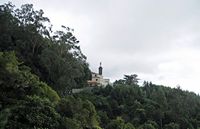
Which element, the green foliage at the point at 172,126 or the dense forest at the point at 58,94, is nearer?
the dense forest at the point at 58,94

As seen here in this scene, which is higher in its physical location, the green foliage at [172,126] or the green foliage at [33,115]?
the green foliage at [172,126]

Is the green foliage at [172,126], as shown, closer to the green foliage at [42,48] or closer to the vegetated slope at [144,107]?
the vegetated slope at [144,107]

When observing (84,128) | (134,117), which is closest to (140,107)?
(134,117)

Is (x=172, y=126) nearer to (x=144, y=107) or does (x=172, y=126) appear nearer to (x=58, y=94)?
(x=144, y=107)

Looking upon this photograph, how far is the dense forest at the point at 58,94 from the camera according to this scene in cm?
2459

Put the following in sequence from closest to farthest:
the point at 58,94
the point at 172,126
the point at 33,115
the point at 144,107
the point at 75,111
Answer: the point at 33,115 < the point at 75,111 < the point at 58,94 < the point at 172,126 < the point at 144,107

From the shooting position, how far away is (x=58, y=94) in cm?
3688

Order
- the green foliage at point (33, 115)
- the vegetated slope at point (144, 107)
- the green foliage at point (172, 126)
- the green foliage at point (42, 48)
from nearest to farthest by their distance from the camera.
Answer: the green foliage at point (33, 115), the green foliage at point (42, 48), the green foliage at point (172, 126), the vegetated slope at point (144, 107)

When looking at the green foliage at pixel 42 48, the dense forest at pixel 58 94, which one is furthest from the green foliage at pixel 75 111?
the green foliage at pixel 42 48

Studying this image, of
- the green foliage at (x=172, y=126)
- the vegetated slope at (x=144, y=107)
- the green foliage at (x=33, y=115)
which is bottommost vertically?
the green foliage at (x=33, y=115)

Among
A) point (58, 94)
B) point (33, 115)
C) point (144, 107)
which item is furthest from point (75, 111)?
point (144, 107)

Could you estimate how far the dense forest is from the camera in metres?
24.6

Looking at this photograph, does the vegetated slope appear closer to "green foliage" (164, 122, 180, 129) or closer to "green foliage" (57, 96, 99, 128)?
"green foliage" (164, 122, 180, 129)

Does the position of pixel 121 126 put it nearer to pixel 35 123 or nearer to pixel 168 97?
pixel 35 123
